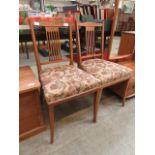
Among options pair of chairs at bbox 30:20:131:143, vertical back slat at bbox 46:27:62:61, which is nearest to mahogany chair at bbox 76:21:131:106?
pair of chairs at bbox 30:20:131:143

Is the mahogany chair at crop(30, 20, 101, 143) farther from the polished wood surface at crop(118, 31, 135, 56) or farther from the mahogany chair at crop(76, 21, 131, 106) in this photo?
the polished wood surface at crop(118, 31, 135, 56)

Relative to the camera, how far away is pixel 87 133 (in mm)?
1318

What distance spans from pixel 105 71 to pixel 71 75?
0.37 meters

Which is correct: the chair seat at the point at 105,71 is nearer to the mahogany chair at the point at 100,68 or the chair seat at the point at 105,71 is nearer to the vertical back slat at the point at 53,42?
the mahogany chair at the point at 100,68

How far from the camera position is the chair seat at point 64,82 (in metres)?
1.06

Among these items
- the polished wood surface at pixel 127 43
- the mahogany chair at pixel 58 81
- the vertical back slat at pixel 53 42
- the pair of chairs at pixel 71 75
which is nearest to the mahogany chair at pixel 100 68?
the pair of chairs at pixel 71 75

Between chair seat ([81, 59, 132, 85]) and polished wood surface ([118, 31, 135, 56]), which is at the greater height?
polished wood surface ([118, 31, 135, 56])

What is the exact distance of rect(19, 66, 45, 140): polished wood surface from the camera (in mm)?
1075

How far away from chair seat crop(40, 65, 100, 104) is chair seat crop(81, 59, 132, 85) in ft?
0.33
